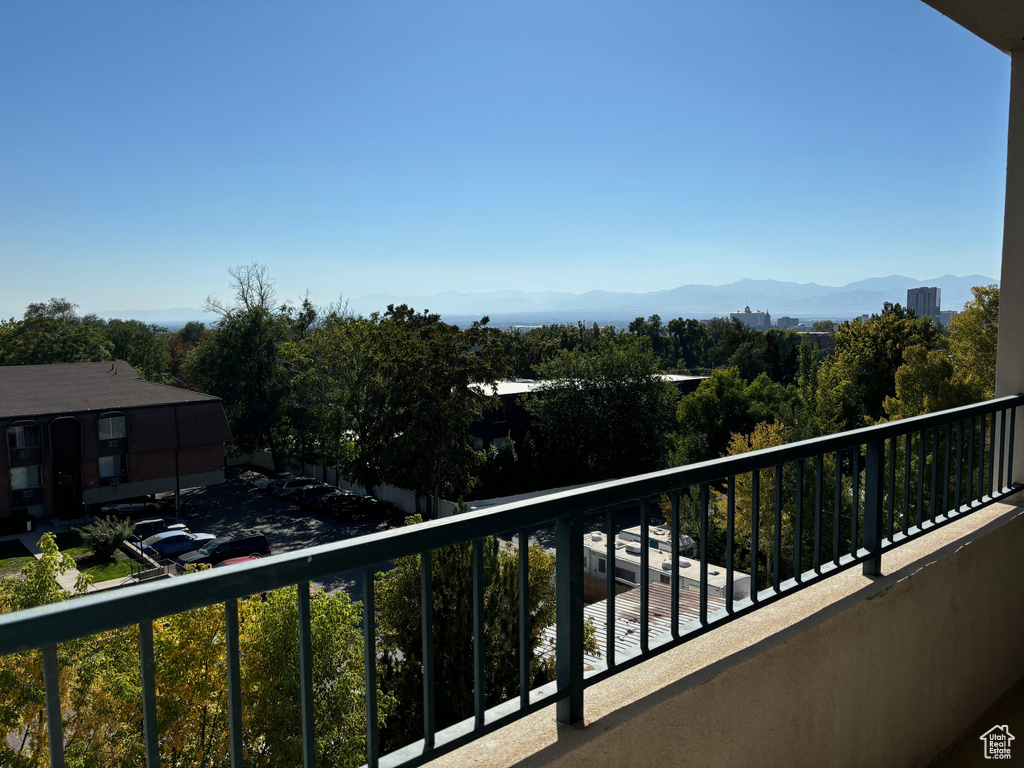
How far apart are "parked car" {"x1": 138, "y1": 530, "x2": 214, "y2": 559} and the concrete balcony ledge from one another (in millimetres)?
22627

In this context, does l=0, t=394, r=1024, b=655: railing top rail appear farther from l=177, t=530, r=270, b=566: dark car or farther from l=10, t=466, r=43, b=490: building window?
l=10, t=466, r=43, b=490: building window

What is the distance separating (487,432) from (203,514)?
12454mm

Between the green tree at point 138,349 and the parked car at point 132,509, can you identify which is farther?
the green tree at point 138,349

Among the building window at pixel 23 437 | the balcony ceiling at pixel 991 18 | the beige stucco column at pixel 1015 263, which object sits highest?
the balcony ceiling at pixel 991 18

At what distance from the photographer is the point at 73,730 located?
5512 millimetres

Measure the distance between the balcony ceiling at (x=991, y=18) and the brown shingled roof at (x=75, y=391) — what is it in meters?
30.9

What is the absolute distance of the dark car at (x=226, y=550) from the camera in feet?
65.9

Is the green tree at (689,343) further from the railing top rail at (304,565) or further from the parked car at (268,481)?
the railing top rail at (304,565)

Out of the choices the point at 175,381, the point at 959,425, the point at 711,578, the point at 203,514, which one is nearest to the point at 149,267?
the point at 175,381

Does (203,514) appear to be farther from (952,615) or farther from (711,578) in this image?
(952,615)

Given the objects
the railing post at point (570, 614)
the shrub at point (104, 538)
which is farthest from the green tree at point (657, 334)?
the railing post at point (570, 614)

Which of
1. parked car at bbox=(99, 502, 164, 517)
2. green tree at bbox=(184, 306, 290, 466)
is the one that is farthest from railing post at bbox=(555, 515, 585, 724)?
green tree at bbox=(184, 306, 290, 466)

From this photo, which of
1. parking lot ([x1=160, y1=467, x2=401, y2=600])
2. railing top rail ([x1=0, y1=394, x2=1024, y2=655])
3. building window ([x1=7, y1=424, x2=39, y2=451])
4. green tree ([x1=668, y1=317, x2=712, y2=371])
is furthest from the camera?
green tree ([x1=668, y1=317, x2=712, y2=371])

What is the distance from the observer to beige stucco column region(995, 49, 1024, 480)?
11.5 feet
